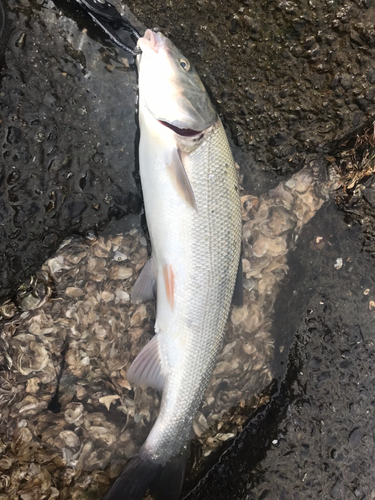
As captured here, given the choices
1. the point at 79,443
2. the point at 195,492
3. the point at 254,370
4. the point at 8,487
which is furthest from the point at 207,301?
the point at 8,487

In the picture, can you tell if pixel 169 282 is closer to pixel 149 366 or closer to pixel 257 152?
pixel 149 366

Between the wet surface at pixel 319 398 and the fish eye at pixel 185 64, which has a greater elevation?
the fish eye at pixel 185 64

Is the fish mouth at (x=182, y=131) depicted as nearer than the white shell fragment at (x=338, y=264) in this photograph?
Yes

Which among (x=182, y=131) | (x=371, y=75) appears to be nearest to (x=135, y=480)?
(x=182, y=131)

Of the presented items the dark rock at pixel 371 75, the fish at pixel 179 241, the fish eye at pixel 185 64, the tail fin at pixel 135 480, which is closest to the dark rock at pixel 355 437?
the fish at pixel 179 241

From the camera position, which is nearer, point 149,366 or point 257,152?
→ point 149,366

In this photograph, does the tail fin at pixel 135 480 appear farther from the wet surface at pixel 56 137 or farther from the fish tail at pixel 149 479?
the wet surface at pixel 56 137
